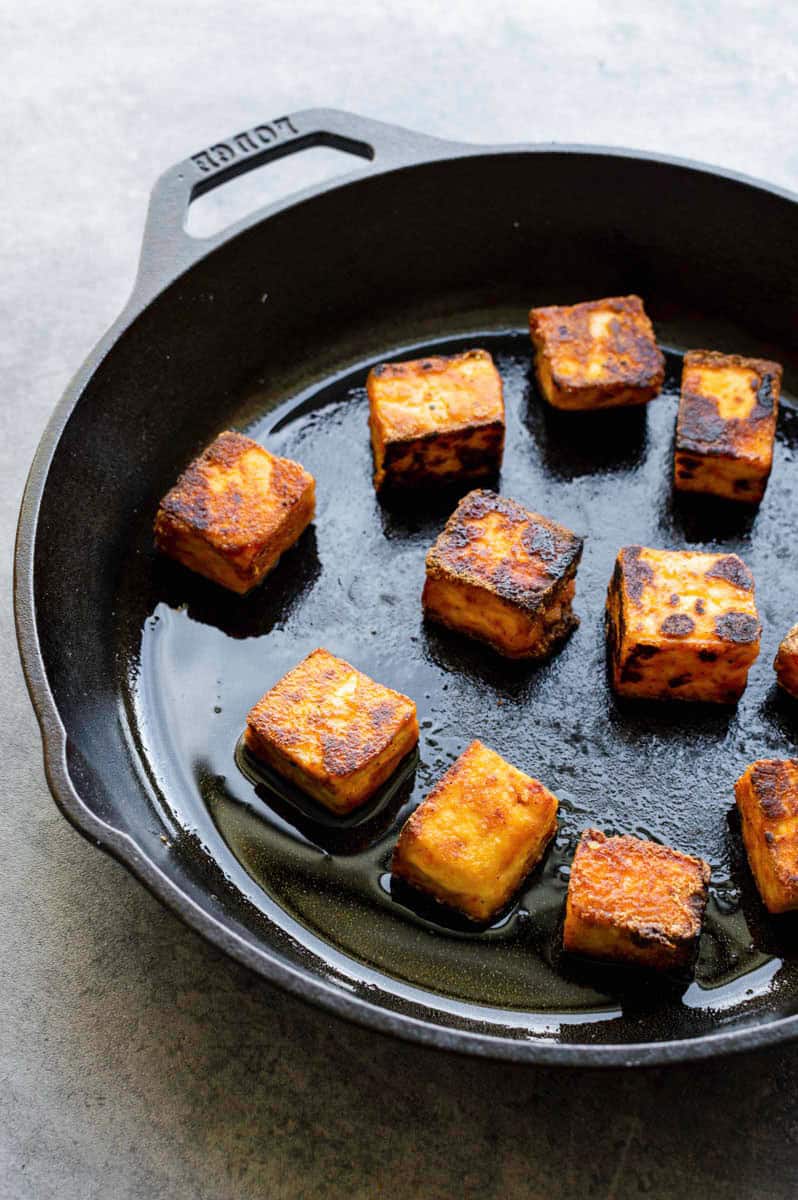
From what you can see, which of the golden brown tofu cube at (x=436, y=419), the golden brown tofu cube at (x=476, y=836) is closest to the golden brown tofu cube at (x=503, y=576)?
the golden brown tofu cube at (x=436, y=419)

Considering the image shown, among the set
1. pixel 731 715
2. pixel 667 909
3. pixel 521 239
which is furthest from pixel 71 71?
pixel 667 909

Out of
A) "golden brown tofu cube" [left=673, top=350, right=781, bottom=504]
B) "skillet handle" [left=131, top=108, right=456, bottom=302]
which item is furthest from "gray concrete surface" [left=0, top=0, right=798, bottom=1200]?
"golden brown tofu cube" [left=673, top=350, right=781, bottom=504]

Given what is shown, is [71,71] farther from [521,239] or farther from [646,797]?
[646,797]

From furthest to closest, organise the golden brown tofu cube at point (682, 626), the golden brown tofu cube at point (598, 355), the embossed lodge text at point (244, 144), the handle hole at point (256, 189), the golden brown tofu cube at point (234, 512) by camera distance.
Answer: the handle hole at point (256, 189)
the golden brown tofu cube at point (598, 355)
the embossed lodge text at point (244, 144)
the golden brown tofu cube at point (234, 512)
the golden brown tofu cube at point (682, 626)

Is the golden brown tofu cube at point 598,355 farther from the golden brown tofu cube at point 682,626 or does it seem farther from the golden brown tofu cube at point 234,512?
the golden brown tofu cube at point 234,512

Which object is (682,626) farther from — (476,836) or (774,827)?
(476,836)

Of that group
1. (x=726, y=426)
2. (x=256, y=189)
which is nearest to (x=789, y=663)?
(x=726, y=426)
